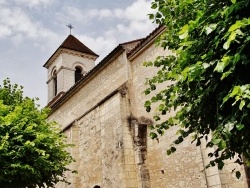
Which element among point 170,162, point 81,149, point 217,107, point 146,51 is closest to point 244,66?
point 217,107

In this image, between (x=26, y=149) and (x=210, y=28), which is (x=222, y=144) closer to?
(x=210, y=28)

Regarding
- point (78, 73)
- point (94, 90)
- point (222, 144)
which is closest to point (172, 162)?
point (94, 90)

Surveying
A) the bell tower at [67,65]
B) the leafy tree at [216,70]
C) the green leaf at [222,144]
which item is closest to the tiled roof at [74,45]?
the bell tower at [67,65]

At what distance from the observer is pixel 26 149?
896 centimetres

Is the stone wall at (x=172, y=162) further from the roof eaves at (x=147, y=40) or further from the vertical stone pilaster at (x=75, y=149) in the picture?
the vertical stone pilaster at (x=75, y=149)

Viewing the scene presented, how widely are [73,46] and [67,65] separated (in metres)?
1.70

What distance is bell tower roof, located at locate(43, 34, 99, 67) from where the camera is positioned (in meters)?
22.5

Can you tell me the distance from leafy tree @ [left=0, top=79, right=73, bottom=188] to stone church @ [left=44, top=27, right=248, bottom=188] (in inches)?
92.9

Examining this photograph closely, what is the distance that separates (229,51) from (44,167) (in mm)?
7371

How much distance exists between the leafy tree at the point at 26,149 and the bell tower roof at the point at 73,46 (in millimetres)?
12854

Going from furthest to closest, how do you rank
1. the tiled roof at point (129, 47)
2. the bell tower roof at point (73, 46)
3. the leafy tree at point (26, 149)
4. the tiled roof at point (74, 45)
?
1. the tiled roof at point (74, 45)
2. the bell tower roof at point (73, 46)
3. the tiled roof at point (129, 47)
4. the leafy tree at point (26, 149)

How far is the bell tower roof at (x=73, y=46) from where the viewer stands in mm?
22547

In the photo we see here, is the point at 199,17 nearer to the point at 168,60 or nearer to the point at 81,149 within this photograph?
the point at 168,60

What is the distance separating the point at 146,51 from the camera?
12.2 meters
